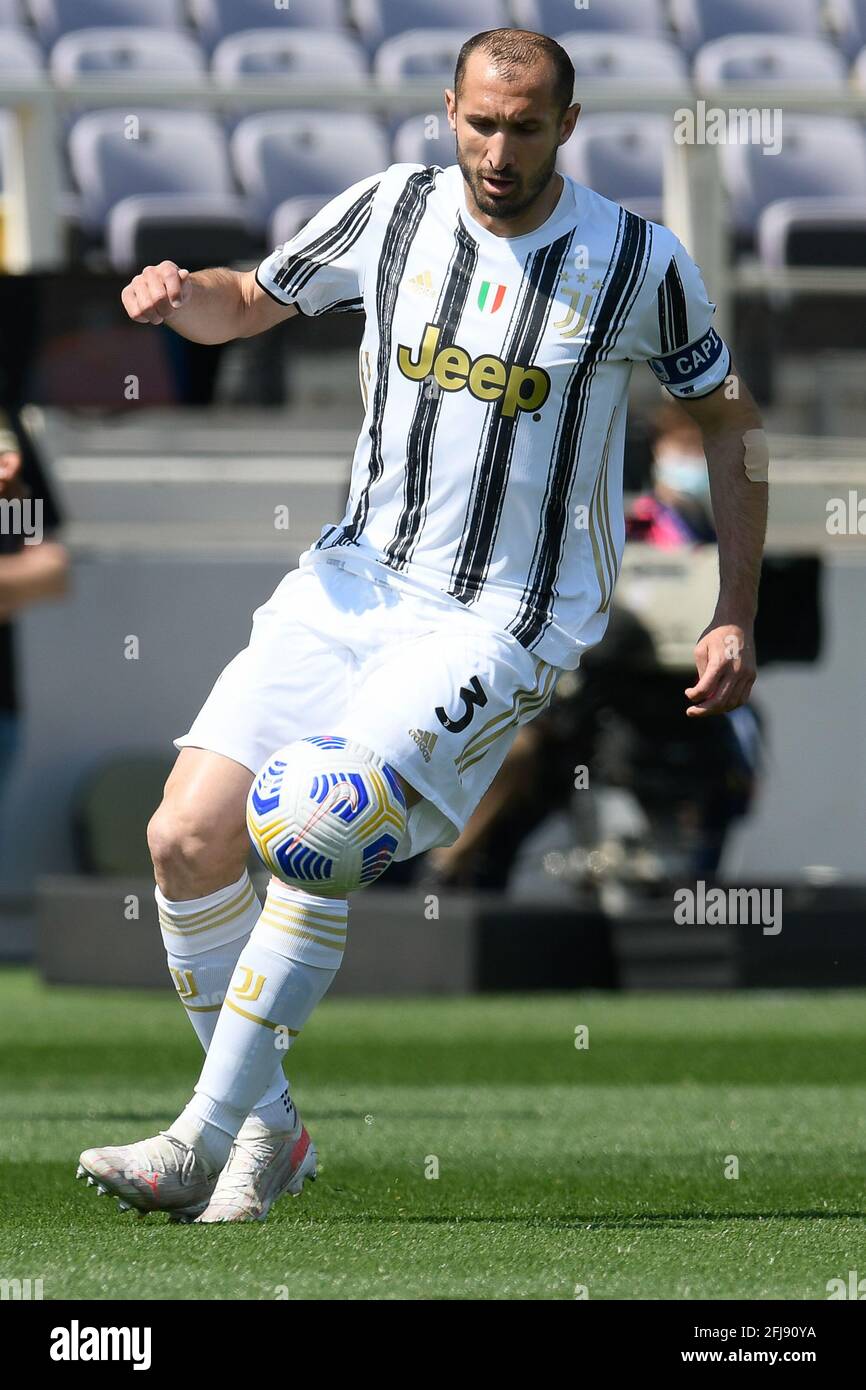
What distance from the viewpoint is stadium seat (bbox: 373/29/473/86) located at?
12.8m

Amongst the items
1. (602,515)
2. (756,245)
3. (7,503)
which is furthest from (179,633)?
(602,515)

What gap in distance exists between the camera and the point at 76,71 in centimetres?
1246

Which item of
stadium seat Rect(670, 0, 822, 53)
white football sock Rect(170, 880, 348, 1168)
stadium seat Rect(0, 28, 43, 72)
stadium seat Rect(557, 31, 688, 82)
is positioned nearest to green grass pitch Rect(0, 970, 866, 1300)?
white football sock Rect(170, 880, 348, 1168)

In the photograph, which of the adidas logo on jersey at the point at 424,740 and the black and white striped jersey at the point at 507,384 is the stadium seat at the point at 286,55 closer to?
the black and white striped jersey at the point at 507,384

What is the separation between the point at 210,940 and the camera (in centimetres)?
395

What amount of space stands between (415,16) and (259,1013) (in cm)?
1077

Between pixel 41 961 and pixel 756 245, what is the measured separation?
5341mm

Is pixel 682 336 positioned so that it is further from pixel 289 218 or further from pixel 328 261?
pixel 289 218

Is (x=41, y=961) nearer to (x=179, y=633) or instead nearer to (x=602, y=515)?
(x=179, y=633)

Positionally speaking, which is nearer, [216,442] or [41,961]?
[41,961]

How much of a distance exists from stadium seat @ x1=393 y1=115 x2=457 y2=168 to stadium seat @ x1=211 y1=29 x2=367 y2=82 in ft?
3.93

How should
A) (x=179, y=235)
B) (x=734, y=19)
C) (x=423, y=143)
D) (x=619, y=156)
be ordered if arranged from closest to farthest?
(x=179, y=235), (x=423, y=143), (x=619, y=156), (x=734, y=19)

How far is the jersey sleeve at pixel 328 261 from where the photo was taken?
398 cm

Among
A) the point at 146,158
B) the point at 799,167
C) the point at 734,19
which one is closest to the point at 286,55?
the point at 146,158
